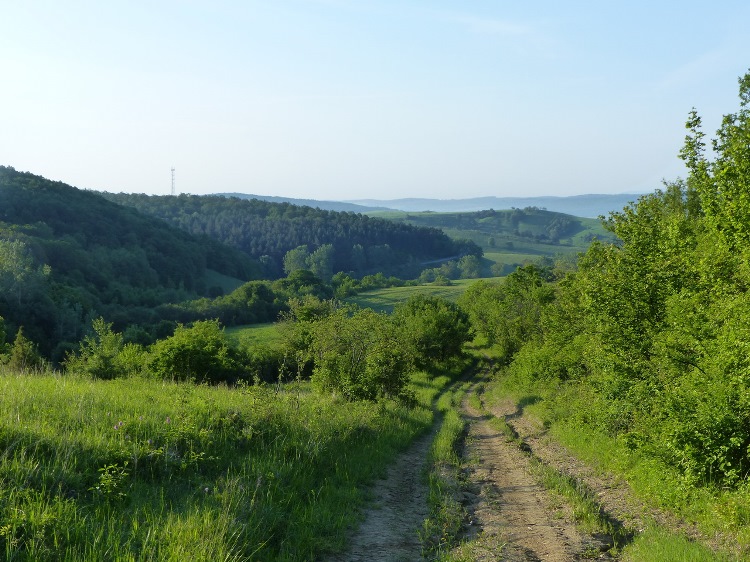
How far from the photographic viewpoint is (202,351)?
91.5 ft

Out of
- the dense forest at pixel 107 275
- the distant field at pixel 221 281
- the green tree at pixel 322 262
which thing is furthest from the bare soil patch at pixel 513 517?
the green tree at pixel 322 262

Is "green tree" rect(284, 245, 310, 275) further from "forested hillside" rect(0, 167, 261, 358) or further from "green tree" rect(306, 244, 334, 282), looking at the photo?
"forested hillside" rect(0, 167, 261, 358)

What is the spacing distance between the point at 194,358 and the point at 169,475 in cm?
2027

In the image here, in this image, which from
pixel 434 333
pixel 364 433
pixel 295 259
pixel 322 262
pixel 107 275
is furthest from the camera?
pixel 295 259

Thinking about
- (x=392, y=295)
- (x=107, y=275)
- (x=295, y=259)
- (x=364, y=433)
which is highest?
(x=364, y=433)

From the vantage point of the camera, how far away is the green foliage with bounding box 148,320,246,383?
26.5 m

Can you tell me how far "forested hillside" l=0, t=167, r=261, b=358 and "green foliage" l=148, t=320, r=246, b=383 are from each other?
136ft

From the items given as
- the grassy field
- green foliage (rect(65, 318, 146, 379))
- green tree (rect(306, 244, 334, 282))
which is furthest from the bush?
green tree (rect(306, 244, 334, 282))

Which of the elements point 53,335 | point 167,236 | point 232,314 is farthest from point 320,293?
point 53,335

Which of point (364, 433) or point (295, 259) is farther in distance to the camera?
point (295, 259)

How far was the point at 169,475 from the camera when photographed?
8070 mm

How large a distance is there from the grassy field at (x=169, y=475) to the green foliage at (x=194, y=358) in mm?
14117

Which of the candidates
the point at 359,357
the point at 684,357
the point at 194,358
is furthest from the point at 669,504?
the point at 194,358

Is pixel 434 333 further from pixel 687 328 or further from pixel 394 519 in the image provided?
pixel 394 519
